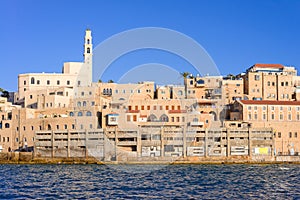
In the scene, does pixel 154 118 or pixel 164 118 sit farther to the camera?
pixel 154 118

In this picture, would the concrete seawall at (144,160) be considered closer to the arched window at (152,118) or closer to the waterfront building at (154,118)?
the waterfront building at (154,118)

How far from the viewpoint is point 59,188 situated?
48.6 meters

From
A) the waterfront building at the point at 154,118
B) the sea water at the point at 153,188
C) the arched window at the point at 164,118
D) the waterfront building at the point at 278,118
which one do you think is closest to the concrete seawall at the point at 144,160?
the waterfront building at the point at 154,118

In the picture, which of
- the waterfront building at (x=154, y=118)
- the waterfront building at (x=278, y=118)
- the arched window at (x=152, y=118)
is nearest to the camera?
the waterfront building at (x=154, y=118)

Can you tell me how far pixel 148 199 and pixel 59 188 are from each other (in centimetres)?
1138

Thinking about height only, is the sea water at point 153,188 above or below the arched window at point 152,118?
below

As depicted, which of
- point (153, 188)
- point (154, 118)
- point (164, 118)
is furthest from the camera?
point (154, 118)

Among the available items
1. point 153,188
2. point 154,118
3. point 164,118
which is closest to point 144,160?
point 164,118

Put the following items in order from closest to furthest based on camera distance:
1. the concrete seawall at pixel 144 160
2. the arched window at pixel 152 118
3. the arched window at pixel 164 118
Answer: the concrete seawall at pixel 144 160 < the arched window at pixel 164 118 < the arched window at pixel 152 118

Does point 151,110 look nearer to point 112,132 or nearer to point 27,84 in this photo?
point 112,132

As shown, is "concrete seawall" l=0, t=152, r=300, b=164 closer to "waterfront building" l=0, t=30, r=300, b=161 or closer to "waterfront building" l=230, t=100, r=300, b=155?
"waterfront building" l=0, t=30, r=300, b=161

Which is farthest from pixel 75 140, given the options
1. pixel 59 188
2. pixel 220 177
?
pixel 59 188

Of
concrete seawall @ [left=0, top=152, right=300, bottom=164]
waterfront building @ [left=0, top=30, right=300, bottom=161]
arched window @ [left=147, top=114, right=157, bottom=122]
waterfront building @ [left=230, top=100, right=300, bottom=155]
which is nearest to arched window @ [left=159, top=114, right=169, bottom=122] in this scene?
waterfront building @ [left=0, top=30, right=300, bottom=161]

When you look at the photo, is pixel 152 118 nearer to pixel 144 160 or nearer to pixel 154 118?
pixel 154 118
